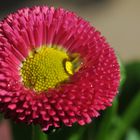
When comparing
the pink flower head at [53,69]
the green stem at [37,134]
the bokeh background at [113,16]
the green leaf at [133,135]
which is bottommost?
the green leaf at [133,135]

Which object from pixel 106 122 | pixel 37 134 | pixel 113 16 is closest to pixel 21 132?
pixel 106 122

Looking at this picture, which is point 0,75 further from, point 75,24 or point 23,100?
point 75,24

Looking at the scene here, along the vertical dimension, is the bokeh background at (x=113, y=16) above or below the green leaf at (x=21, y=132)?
above

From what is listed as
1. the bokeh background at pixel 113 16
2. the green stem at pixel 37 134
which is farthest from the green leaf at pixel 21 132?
the bokeh background at pixel 113 16

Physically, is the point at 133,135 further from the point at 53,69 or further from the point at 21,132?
the point at 53,69

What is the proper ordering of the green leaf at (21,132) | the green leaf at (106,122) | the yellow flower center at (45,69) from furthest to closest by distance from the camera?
the green leaf at (21,132) → the green leaf at (106,122) → the yellow flower center at (45,69)

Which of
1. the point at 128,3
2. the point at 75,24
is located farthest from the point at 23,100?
the point at 128,3

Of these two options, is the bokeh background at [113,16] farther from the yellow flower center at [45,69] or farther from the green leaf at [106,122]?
the yellow flower center at [45,69]

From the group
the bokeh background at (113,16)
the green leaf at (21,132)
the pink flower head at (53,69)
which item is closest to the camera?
the pink flower head at (53,69)

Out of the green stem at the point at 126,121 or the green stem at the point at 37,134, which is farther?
the green stem at the point at 126,121
